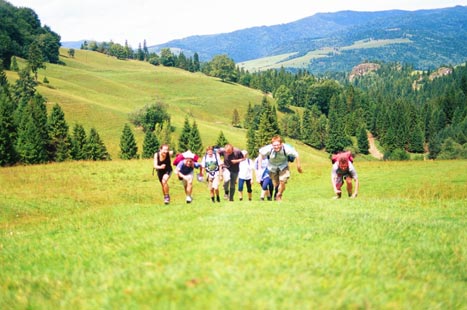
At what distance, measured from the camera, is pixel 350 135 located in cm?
14888

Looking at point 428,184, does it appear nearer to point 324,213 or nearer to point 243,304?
point 324,213

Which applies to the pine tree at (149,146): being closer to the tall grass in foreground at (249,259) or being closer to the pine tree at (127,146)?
the pine tree at (127,146)

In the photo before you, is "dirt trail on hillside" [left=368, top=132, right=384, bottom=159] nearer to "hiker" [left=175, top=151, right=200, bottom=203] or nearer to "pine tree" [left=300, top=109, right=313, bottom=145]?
"pine tree" [left=300, top=109, right=313, bottom=145]

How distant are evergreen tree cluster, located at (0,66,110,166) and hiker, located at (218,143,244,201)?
5042 centimetres

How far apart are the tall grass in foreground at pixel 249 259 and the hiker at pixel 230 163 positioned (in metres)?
5.35

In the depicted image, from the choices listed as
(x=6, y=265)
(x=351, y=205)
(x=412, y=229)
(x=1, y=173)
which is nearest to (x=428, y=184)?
(x=351, y=205)

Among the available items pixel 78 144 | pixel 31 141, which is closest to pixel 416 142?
pixel 78 144

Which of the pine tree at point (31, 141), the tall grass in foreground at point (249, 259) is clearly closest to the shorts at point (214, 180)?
the tall grass in foreground at point (249, 259)

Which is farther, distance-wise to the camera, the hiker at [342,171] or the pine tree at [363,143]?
the pine tree at [363,143]

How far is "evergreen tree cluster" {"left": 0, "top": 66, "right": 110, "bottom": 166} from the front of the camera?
198 feet

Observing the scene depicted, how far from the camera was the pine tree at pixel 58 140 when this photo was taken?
7225 cm

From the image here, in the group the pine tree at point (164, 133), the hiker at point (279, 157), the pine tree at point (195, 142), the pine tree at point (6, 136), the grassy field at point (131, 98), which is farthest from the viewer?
the grassy field at point (131, 98)

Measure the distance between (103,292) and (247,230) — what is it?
4026 mm

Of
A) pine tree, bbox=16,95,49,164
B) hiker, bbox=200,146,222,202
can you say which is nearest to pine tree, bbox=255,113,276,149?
pine tree, bbox=16,95,49,164
